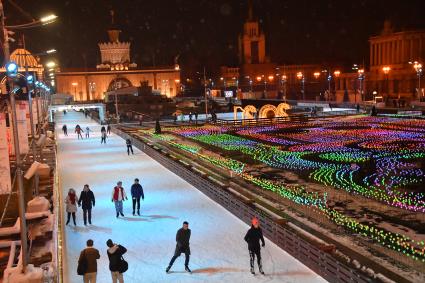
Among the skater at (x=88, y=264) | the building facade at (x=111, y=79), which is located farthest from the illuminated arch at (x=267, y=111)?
the building facade at (x=111, y=79)

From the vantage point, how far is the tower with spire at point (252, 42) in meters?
129

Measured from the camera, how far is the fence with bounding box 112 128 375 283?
991cm

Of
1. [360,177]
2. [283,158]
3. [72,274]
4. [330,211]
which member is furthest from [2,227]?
[283,158]

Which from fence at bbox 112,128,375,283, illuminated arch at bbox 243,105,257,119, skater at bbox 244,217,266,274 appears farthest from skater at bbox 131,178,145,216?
illuminated arch at bbox 243,105,257,119

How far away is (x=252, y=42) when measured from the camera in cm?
13000

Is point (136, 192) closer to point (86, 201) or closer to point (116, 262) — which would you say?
point (86, 201)

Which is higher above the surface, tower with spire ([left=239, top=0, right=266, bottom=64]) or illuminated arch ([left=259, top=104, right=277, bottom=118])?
tower with spire ([left=239, top=0, right=266, bottom=64])

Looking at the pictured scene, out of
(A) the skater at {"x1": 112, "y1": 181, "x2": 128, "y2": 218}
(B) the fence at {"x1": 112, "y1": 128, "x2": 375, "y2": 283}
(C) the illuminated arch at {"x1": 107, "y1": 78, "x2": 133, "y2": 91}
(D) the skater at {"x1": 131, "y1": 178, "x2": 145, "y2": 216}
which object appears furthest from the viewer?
(C) the illuminated arch at {"x1": 107, "y1": 78, "x2": 133, "y2": 91}

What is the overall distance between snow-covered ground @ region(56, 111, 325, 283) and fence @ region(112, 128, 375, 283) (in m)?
0.19

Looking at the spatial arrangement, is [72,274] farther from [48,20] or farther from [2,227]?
[48,20]

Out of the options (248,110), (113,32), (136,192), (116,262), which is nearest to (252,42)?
(113,32)

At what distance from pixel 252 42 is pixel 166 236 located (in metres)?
119

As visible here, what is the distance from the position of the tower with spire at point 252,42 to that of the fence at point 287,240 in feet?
361

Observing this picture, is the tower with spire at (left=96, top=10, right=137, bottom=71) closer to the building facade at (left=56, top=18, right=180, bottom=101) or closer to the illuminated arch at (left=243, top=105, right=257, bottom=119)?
the building facade at (left=56, top=18, right=180, bottom=101)
